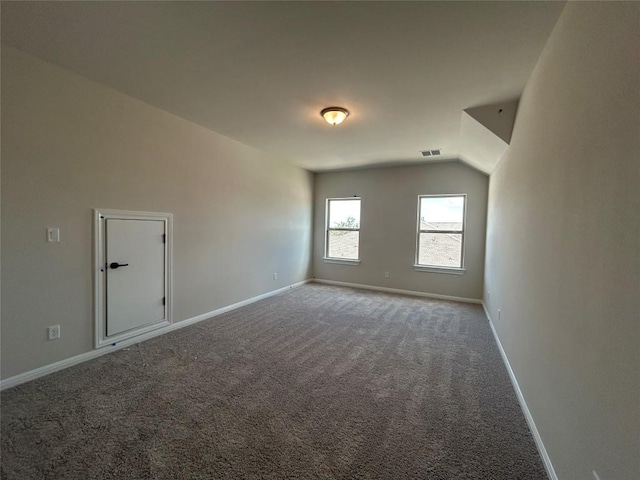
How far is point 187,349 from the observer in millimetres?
2988

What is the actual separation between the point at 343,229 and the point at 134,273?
431 cm

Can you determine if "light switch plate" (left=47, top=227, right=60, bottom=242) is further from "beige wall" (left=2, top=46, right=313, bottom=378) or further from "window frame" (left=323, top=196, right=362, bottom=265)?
"window frame" (left=323, top=196, right=362, bottom=265)

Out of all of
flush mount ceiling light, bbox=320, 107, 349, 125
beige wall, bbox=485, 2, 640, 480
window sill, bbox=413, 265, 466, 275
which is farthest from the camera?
window sill, bbox=413, 265, 466, 275

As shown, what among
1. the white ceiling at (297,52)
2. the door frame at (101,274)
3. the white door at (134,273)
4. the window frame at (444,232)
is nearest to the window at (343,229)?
the window frame at (444,232)

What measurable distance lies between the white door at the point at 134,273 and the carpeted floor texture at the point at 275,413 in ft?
1.07

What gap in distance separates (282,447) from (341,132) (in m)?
3.50

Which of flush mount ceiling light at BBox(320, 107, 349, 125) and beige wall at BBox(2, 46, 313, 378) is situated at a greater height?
flush mount ceiling light at BBox(320, 107, 349, 125)

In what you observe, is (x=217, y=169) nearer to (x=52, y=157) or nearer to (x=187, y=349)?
(x=52, y=157)

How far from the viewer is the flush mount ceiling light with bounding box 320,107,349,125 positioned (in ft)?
9.84

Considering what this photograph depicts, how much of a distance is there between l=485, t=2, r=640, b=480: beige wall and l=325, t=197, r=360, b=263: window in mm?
4160

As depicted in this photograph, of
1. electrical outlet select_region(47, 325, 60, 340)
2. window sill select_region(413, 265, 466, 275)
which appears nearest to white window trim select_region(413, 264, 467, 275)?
window sill select_region(413, 265, 466, 275)

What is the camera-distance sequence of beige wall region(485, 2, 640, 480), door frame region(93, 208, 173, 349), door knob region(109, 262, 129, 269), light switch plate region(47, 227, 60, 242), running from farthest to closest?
door knob region(109, 262, 129, 269) < door frame region(93, 208, 173, 349) < light switch plate region(47, 227, 60, 242) < beige wall region(485, 2, 640, 480)

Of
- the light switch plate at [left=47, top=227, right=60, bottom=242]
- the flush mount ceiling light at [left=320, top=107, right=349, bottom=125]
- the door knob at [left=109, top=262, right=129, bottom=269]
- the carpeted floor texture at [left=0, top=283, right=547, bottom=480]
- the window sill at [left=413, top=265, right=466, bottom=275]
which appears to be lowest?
the carpeted floor texture at [left=0, top=283, right=547, bottom=480]

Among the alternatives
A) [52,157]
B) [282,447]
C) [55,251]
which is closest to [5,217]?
[55,251]
